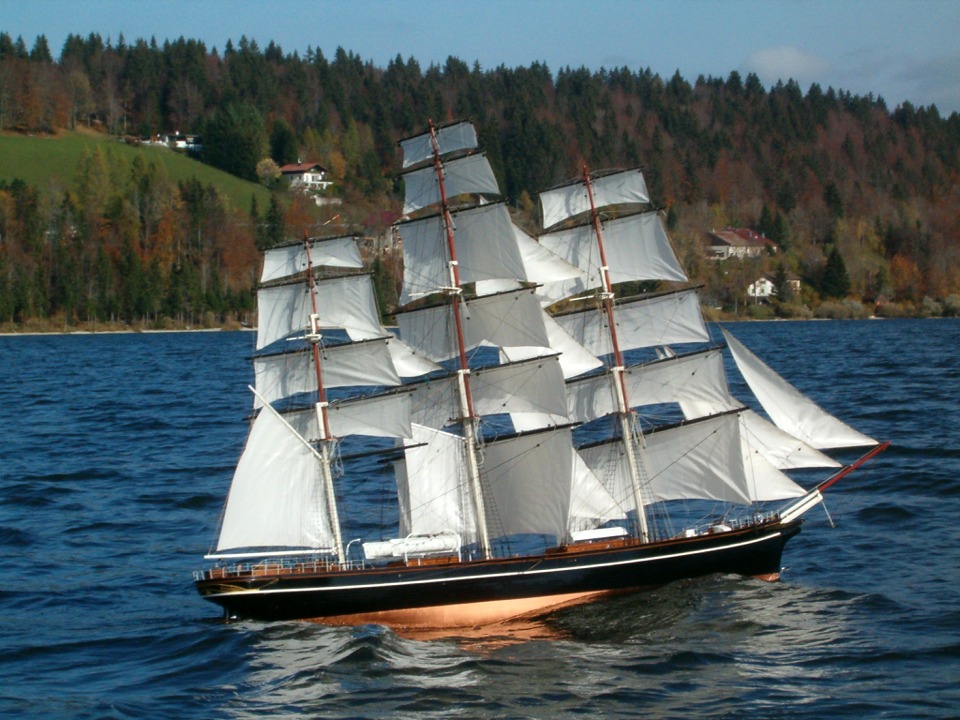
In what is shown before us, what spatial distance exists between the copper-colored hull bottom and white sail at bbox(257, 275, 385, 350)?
23.8 ft

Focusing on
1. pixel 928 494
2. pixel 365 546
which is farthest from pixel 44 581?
pixel 928 494

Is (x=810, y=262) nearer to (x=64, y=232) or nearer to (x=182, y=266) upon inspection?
(x=182, y=266)

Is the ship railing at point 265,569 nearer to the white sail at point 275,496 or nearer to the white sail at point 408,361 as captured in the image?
the white sail at point 275,496

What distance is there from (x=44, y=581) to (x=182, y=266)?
12550 centimetres

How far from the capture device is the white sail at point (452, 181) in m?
34.3

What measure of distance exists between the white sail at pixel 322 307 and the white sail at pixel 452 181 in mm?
3099

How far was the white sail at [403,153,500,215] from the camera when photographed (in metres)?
34.3

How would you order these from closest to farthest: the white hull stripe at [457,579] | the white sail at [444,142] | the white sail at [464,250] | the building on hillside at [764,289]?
the white hull stripe at [457,579]
the white sail at [464,250]
the white sail at [444,142]
the building on hillside at [764,289]

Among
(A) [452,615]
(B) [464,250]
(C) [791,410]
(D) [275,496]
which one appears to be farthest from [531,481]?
A: (C) [791,410]

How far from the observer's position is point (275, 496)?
3152cm

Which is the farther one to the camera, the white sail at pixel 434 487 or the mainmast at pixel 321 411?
the white sail at pixel 434 487

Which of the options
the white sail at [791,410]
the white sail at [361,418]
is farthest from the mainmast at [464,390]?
the white sail at [791,410]

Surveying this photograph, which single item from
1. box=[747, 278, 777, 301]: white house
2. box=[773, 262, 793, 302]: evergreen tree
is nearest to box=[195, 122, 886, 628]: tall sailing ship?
box=[773, 262, 793, 302]: evergreen tree

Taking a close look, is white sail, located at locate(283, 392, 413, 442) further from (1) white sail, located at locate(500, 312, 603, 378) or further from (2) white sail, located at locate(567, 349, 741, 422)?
(2) white sail, located at locate(567, 349, 741, 422)
